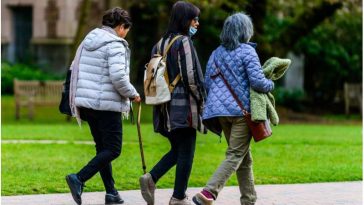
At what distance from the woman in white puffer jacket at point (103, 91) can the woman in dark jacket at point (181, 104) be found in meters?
0.35

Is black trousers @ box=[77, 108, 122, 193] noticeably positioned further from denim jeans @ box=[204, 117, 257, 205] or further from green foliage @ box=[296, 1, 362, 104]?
green foliage @ box=[296, 1, 362, 104]

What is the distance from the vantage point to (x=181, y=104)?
8.38 meters

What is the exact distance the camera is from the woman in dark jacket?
8.34 m

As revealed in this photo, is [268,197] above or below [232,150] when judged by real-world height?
below

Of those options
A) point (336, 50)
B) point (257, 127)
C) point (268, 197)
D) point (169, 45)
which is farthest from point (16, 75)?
point (257, 127)

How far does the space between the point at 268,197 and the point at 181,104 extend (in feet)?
5.44

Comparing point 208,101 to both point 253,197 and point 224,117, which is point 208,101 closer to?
point 224,117

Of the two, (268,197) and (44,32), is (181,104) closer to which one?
(268,197)

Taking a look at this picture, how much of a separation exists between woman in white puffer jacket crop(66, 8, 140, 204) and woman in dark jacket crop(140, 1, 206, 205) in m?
0.35

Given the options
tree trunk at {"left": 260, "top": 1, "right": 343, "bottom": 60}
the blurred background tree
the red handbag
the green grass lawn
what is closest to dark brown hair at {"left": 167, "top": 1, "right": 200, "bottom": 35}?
the red handbag

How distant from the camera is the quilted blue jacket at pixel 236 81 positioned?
8.12 m

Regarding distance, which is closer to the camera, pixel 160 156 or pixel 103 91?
pixel 103 91

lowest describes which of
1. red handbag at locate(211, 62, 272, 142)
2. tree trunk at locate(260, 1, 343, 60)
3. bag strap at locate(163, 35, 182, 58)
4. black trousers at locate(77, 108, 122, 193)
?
tree trunk at locate(260, 1, 343, 60)

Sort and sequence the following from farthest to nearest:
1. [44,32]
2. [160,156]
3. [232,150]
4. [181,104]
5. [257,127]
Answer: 1. [44,32]
2. [160,156]
3. [181,104]
4. [232,150]
5. [257,127]
